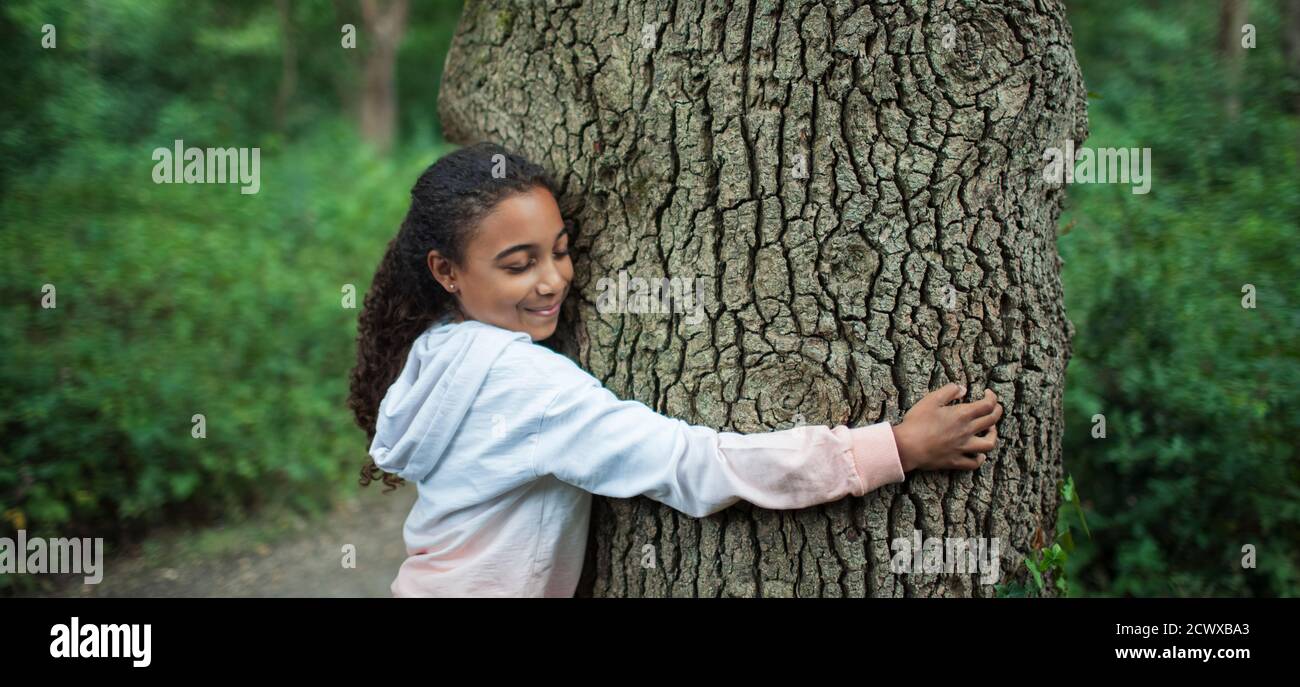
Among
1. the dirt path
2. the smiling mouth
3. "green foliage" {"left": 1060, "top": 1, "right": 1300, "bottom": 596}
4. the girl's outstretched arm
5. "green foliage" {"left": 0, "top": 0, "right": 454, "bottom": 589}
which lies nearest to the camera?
the girl's outstretched arm

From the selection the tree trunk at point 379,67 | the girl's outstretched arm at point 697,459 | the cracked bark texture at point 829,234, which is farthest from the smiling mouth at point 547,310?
the tree trunk at point 379,67

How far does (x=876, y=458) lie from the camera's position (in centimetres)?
213

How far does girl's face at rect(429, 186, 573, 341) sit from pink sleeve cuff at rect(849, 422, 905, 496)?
2.86ft

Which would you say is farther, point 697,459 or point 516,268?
point 516,268

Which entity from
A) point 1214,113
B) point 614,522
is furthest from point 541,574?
point 1214,113

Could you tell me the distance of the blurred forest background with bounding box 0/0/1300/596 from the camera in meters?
3.91

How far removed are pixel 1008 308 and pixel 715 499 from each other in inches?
36.6

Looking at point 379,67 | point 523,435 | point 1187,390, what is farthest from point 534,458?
point 379,67

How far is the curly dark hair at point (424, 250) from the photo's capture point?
229 centimetres

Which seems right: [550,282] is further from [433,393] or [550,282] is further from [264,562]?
[264,562]

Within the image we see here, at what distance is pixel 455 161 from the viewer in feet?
7.70

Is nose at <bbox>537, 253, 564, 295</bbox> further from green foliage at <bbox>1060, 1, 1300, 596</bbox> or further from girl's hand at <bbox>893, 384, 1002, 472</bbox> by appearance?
green foliage at <bbox>1060, 1, 1300, 596</bbox>

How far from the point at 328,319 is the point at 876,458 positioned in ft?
17.6

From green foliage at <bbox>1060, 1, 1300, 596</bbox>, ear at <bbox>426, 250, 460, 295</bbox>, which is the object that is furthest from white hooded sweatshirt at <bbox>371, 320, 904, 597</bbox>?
green foliage at <bbox>1060, 1, 1300, 596</bbox>
